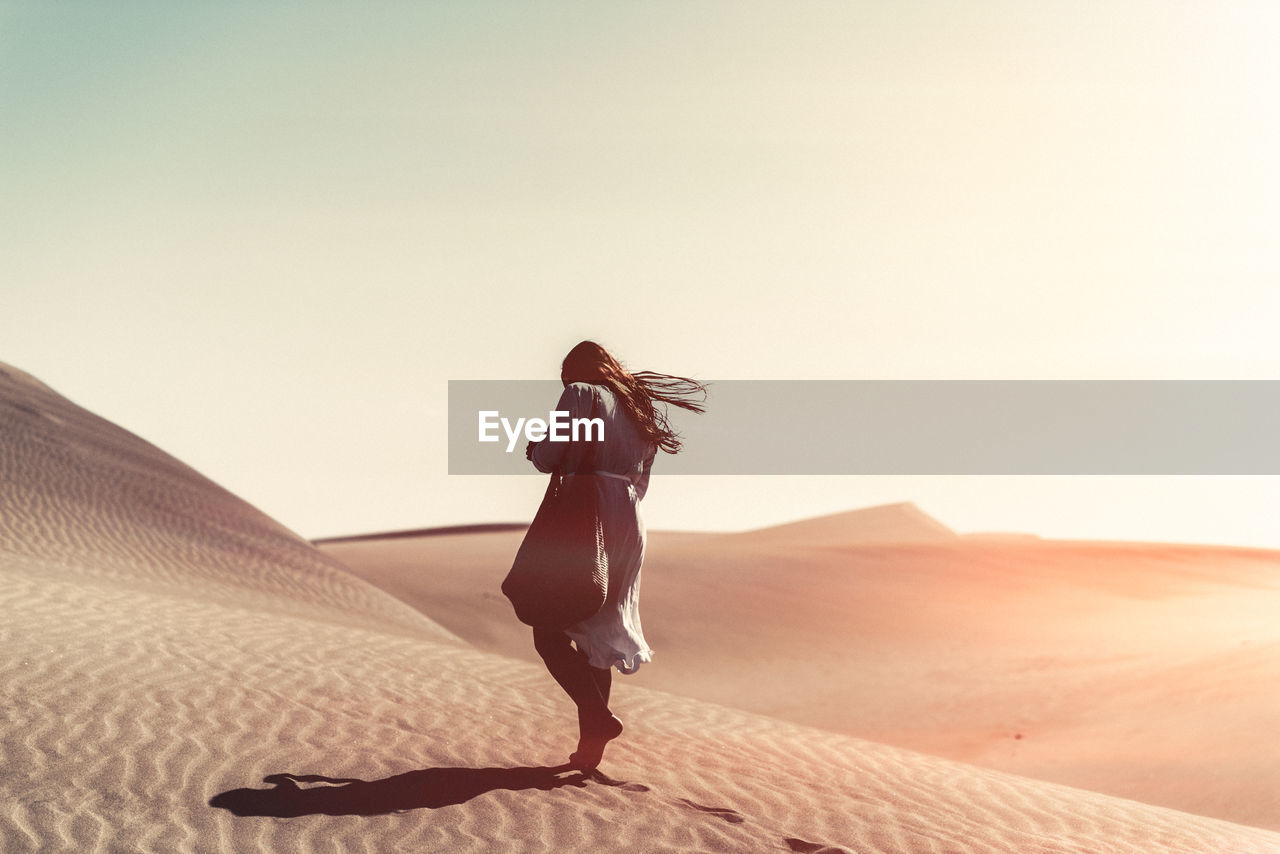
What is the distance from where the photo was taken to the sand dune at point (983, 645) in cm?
1806

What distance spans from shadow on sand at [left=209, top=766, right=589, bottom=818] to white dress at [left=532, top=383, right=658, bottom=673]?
0.93 metres

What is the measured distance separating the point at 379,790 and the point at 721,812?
1.89m

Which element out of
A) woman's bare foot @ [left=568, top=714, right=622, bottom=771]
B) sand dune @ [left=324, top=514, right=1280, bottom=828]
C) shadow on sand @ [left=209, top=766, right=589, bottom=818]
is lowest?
sand dune @ [left=324, top=514, right=1280, bottom=828]

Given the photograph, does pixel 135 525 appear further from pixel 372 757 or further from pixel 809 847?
pixel 809 847

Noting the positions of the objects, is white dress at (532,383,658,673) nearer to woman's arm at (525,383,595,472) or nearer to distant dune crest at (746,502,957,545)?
woman's arm at (525,383,595,472)

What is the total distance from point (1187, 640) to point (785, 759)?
24265 mm

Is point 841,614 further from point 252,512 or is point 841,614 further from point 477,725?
point 477,725

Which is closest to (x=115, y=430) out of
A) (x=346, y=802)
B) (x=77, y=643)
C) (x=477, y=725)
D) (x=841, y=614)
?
(x=841, y=614)

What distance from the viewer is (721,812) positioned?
7.17 meters

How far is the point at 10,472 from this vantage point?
23766 mm

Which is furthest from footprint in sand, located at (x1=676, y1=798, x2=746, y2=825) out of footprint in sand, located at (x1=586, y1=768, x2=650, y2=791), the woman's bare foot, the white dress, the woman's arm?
the woman's arm

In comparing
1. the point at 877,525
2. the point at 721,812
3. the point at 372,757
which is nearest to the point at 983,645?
the point at 721,812

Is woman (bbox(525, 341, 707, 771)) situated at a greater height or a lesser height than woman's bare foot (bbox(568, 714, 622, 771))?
greater

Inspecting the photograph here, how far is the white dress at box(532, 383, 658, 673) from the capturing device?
6.92 metres
